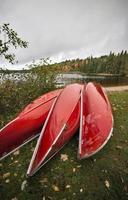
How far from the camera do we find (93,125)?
4660 mm

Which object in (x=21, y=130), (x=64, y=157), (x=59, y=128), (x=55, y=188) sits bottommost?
(x=55, y=188)

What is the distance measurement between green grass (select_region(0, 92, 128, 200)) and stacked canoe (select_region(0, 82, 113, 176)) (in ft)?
0.93

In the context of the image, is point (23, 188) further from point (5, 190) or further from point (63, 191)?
point (63, 191)

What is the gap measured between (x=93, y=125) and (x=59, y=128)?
0.74 m

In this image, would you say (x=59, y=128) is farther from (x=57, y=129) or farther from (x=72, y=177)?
(x=72, y=177)

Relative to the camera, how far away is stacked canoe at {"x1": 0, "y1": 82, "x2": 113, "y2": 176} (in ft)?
13.5

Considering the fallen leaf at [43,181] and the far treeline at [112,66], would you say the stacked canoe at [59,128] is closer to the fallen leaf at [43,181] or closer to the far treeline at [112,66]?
the fallen leaf at [43,181]

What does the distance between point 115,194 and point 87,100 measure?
8.60 ft

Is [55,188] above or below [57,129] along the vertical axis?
below

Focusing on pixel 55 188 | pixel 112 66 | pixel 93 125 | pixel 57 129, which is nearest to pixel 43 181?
pixel 55 188

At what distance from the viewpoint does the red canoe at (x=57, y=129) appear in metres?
3.97

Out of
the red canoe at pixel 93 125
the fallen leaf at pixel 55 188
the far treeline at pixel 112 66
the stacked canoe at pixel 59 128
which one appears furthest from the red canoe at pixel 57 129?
the far treeline at pixel 112 66

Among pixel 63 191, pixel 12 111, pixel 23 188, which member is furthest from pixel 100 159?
pixel 12 111

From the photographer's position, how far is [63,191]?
3791mm
